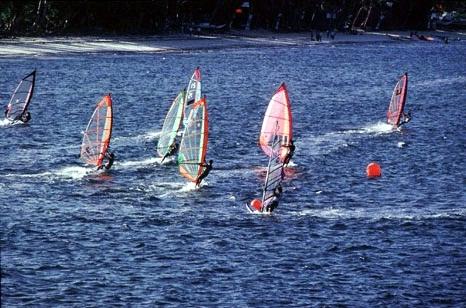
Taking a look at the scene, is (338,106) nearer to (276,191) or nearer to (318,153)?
(318,153)

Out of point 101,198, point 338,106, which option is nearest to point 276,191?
point 101,198

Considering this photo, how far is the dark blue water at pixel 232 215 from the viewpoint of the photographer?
42.7m

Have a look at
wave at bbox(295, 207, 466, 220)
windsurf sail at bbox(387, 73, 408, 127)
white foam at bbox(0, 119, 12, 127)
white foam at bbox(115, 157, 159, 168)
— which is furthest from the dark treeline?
wave at bbox(295, 207, 466, 220)

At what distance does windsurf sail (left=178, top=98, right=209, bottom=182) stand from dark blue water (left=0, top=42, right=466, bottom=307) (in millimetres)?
924

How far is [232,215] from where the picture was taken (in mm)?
54031

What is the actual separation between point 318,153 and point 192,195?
695 inches

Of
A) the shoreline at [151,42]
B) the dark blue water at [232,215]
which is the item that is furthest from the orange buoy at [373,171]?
the shoreline at [151,42]

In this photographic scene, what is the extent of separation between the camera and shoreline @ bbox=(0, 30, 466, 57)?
13438cm

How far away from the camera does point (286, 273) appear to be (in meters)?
44.8

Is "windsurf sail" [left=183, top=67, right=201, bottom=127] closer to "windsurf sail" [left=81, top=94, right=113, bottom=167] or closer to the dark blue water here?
the dark blue water

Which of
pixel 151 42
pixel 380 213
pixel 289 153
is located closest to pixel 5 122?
pixel 289 153

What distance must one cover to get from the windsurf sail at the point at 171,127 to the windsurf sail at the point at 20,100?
51.0 ft

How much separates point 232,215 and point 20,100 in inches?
1322

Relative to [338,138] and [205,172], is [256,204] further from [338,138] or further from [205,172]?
[338,138]
